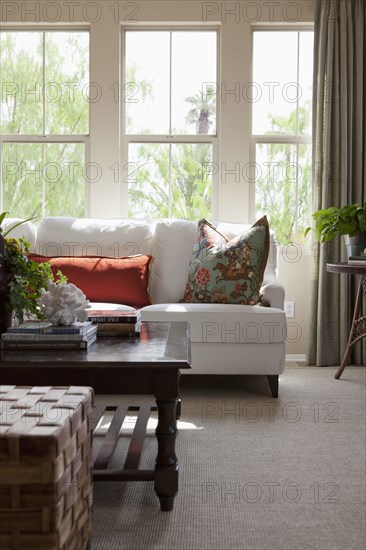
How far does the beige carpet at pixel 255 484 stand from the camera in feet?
7.00

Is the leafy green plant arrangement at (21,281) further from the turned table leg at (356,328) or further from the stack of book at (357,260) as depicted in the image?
the turned table leg at (356,328)

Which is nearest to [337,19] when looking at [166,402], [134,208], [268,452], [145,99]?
[145,99]

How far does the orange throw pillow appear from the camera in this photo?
441 centimetres

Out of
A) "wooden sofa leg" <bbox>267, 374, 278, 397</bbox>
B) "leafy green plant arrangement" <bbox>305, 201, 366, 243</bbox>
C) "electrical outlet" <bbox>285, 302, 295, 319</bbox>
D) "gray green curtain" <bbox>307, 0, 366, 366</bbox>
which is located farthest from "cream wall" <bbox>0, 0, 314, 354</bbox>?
"wooden sofa leg" <bbox>267, 374, 278, 397</bbox>

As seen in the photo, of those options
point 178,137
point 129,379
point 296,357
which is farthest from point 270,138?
point 129,379

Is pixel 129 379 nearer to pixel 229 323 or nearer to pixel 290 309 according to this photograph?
pixel 229 323

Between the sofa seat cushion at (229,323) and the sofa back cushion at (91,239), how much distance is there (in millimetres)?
734

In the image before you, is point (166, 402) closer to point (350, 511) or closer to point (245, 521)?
point (245, 521)

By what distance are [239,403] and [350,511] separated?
1.58 metres

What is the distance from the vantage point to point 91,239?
4.71 metres

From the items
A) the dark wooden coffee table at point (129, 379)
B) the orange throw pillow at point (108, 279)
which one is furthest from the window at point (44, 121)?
the dark wooden coffee table at point (129, 379)

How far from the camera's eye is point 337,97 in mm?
5129

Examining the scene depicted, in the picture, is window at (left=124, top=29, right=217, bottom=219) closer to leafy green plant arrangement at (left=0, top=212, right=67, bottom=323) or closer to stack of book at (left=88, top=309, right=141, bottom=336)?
stack of book at (left=88, top=309, right=141, bottom=336)

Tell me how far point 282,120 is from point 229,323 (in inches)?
75.1
